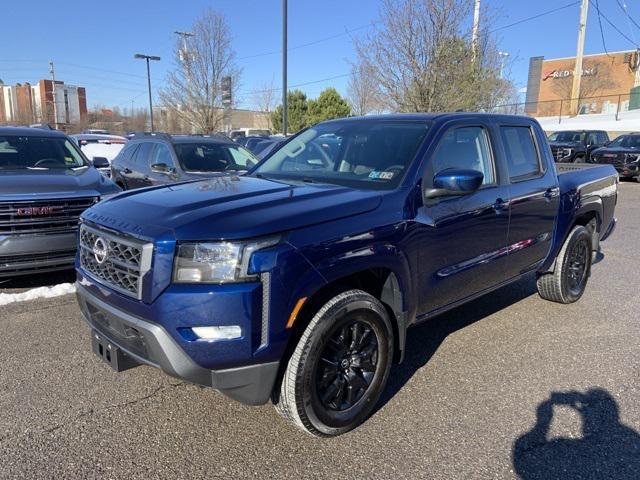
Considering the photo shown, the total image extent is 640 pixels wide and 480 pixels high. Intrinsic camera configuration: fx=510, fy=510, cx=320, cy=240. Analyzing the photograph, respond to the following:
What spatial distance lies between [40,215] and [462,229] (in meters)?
4.11

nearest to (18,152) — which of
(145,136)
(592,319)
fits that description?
(145,136)

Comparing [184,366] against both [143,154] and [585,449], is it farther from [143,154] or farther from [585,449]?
[143,154]

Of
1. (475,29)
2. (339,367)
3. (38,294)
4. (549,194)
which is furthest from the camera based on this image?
(475,29)

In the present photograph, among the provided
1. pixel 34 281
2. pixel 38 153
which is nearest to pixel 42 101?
pixel 38 153

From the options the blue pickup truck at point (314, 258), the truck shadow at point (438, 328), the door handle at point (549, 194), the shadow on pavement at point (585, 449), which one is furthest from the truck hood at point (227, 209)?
the door handle at point (549, 194)

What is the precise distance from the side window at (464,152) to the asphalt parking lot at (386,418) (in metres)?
1.49

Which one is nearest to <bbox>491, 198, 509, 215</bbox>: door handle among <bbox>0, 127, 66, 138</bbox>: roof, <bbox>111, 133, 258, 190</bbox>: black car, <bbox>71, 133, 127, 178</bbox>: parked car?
<bbox>111, 133, 258, 190</bbox>: black car

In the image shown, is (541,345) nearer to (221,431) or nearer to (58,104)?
(221,431)

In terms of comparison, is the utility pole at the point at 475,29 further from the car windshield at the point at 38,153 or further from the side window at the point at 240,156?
the car windshield at the point at 38,153

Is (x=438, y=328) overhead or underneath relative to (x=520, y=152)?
underneath

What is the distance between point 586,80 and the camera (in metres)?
54.1

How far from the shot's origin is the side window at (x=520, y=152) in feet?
14.1

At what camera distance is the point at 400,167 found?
11.3ft

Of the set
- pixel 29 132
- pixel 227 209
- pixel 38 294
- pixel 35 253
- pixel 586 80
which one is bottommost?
pixel 38 294
